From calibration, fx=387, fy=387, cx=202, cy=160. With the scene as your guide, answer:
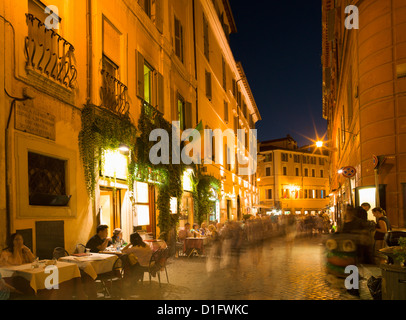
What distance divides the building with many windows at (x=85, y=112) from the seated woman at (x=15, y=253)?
382mm

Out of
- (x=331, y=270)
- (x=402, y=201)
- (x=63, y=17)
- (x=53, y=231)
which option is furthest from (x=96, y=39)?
(x=402, y=201)

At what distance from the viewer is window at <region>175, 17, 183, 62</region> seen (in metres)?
18.1

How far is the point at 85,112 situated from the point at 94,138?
68 centimetres

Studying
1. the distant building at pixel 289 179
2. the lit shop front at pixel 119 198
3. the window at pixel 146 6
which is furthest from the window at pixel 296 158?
the lit shop front at pixel 119 198

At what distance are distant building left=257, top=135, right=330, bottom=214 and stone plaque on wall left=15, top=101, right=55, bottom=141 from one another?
5049 centimetres

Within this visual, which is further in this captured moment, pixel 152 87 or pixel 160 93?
pixel 160 93

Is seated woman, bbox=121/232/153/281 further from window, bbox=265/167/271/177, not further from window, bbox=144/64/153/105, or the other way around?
window, bbox=265/167/271/177

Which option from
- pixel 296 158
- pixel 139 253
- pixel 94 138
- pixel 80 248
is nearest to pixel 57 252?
pixel 80 248

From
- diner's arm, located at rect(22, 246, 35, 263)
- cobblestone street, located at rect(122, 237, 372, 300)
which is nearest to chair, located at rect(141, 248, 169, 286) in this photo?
cobblestone street, located at rect(122, 237, 372, 300)

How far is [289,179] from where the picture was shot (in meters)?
60.7

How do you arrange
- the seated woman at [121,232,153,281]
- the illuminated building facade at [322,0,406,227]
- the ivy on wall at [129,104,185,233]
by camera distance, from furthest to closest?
1. the ivy on wall at [129,104,185,233]
2. the illuminated building facade at [322,0,406,227]
3. the seated woman at [121,232,153,281]

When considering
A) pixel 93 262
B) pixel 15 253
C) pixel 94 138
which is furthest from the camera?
pixel 94 138

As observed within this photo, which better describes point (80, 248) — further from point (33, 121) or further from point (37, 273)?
point (37, 273)
